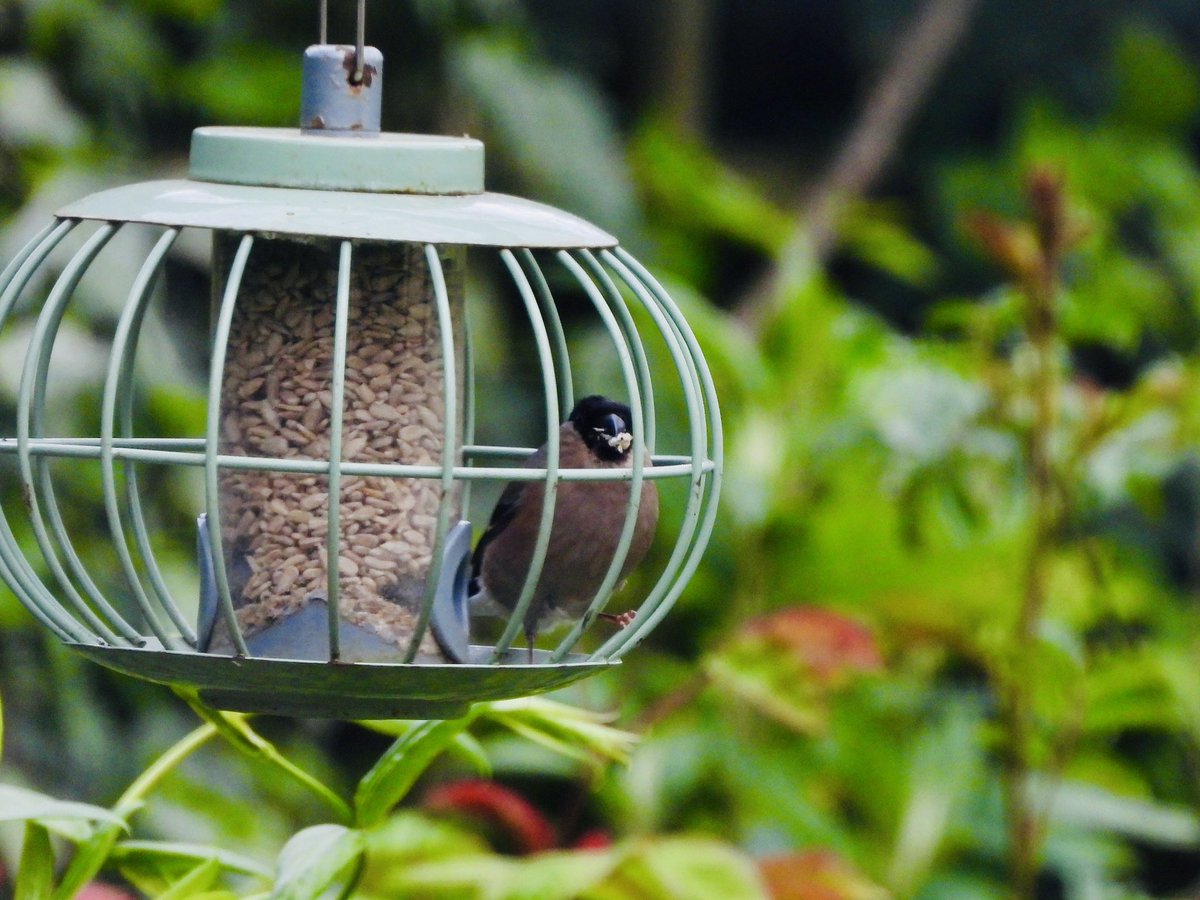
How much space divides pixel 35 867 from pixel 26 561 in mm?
419

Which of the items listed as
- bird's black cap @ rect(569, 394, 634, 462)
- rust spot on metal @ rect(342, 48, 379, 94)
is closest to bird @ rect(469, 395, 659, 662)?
bird's black cap @ rect(569, 394, 634, 462)

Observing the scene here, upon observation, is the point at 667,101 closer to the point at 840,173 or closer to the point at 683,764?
the point at 840,173

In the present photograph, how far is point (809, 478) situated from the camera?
243 inches

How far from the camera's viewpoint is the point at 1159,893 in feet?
25.3

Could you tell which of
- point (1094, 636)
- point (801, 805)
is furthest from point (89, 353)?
point (1094, 636)

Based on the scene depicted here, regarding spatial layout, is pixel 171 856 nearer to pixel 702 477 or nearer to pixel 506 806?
pixel 702 477

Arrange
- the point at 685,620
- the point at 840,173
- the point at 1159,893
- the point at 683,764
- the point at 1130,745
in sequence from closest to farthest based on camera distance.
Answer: the point at 683,764, the point at 685,620, the point at 1130,745, the point at 1159,893, the point at 840,173

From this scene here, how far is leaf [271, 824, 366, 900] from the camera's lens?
84.9 inches

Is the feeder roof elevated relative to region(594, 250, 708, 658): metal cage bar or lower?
elevated

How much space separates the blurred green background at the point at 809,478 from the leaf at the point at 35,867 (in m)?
0.61

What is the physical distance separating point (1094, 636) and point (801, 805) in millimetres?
1071

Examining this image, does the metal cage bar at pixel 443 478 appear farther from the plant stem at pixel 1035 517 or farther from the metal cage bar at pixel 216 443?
the plant stem at pixel 1035 517

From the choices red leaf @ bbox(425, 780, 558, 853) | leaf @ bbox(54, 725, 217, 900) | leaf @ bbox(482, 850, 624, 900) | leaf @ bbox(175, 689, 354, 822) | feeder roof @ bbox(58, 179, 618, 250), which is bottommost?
red leaf @ bbox(425, 780, 558, 853)

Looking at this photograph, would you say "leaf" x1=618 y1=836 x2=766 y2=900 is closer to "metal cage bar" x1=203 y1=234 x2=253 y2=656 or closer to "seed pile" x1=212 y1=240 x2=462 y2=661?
"seed pile" x1=212 y1=240 x2=462 y2=661
